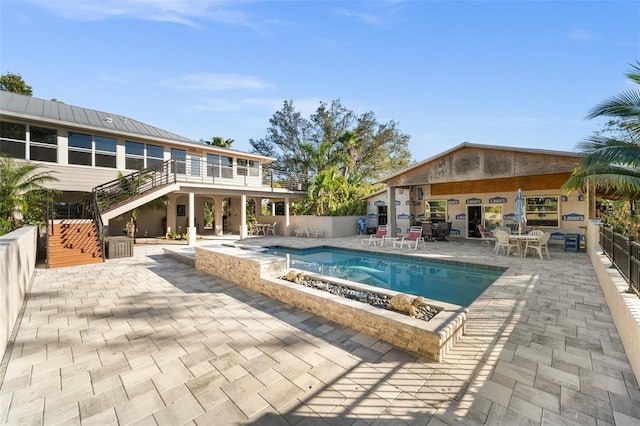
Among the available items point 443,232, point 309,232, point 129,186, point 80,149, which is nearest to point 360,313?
point 443,232

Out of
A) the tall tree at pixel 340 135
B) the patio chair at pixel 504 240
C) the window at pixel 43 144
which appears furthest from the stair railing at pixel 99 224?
the tall tree at pixel 340 135

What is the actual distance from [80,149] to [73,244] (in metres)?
5.64

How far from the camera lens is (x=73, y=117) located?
45.9 feet

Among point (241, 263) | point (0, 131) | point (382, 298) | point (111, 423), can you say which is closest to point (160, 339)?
point (111, 423)

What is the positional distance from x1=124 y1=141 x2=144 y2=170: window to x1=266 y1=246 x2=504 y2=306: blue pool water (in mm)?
9888

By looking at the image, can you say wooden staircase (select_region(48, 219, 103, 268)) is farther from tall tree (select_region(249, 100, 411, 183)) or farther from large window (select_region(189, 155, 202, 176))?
tall tree (select_region(249, 100, 411, 183))

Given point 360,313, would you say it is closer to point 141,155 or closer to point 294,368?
point 294,368

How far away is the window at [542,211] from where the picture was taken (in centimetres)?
1320

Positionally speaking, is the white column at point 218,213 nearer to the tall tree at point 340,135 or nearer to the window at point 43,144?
the window at point 43,144

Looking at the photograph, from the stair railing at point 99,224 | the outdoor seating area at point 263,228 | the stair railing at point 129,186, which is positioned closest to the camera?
the stair railing at point 99,224

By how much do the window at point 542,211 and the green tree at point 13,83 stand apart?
3970 cm

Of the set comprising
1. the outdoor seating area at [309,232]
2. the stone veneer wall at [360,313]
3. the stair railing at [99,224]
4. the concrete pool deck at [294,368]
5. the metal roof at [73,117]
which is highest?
the metal roof at [73,117]

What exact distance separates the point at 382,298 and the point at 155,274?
22.0ft

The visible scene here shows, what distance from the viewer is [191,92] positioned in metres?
17.9
